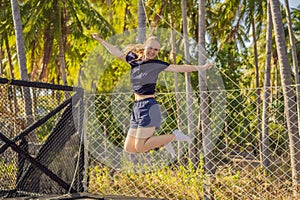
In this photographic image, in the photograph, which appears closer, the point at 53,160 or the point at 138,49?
the point at 138,49

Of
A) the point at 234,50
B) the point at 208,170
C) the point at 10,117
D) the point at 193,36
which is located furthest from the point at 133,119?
the point at 234,50

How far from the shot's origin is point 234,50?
18.2 meters

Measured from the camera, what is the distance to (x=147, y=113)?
11.0 feet

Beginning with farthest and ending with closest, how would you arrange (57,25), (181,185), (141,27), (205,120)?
(57,25) → (141,27) → (205,120) → (181,185)

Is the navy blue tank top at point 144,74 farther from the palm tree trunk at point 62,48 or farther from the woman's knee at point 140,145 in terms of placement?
the palm tree trunk at point 62,48

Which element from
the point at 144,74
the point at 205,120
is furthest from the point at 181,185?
the point at 144,74

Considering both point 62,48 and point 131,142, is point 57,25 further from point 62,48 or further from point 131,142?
point 131,142

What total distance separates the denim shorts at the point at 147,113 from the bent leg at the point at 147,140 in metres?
0.04

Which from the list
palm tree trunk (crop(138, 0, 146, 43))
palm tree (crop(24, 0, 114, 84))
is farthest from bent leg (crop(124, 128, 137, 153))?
palm tree (crop(24, 0, 114, 84))

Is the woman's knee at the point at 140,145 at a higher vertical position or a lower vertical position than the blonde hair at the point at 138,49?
lower

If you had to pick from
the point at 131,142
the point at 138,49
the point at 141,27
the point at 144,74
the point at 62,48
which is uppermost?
the point at 62,48

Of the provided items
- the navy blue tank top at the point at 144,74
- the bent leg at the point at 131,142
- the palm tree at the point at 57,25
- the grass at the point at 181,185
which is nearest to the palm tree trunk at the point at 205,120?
the grass at the point at 181,185

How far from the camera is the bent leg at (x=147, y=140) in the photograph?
335 cm

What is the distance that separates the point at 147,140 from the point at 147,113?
19 cm
